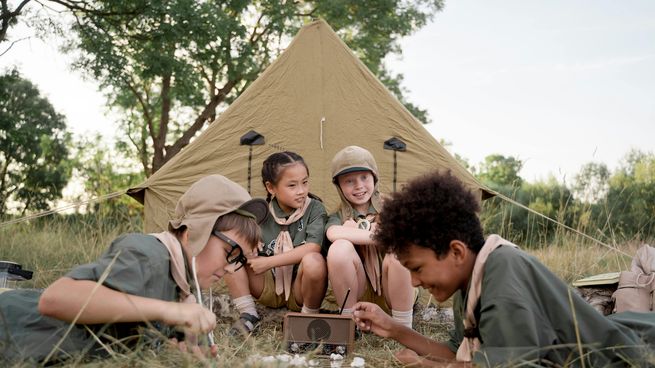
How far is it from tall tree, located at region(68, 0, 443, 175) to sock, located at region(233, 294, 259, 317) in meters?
5.47

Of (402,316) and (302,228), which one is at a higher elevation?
(302,228)

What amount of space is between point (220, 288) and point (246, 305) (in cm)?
71

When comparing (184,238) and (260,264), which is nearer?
(184,238)

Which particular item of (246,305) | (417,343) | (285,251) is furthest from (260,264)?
(417,343)

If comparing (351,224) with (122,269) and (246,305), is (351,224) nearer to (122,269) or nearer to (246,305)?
(246,305)

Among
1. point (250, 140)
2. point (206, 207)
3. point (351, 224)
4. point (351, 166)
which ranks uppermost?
point (250, 140)

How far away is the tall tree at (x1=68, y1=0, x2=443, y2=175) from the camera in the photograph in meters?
9.00

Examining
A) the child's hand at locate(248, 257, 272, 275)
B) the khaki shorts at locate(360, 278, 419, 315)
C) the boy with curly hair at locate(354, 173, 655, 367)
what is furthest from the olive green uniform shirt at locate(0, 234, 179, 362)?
the khaki shorts at locate(360, 278, 419, 315)

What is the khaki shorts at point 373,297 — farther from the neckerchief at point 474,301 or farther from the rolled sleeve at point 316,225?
the neckerchief at point 474,301

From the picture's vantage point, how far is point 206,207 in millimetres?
2395

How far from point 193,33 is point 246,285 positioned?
573 centimetres

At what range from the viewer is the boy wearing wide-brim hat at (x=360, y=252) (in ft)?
11.9

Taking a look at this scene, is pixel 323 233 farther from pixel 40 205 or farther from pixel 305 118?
pixel 40 205

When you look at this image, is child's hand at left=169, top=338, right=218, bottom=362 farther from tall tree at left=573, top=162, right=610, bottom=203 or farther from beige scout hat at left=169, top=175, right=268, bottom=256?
tall tree at left=573, top=162, right=610, bottom=203
